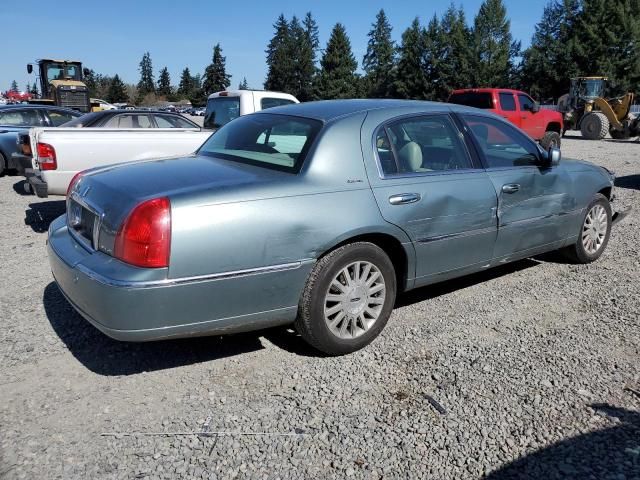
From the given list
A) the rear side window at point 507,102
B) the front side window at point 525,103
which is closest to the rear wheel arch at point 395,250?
the rear side window at point 507,102

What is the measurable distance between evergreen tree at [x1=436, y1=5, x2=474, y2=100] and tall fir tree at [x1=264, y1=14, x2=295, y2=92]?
35.1 m

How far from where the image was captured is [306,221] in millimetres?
3143

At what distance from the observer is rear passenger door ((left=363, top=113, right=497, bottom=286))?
3611mm

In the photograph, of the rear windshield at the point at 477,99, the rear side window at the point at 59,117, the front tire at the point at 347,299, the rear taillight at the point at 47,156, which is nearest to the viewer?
the front tire at the point at 347,299

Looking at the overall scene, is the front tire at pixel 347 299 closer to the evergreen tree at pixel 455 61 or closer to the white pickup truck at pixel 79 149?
the white pickup truck at pixel 79 149

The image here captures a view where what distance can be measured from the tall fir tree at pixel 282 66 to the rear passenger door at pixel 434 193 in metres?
100

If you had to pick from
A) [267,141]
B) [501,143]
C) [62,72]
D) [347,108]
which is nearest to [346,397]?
[267,141]

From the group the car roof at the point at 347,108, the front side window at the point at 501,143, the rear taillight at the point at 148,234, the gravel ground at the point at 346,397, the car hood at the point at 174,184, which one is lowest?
the gravel ground at the point at 346,397

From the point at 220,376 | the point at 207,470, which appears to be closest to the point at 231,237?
the point at 220,376

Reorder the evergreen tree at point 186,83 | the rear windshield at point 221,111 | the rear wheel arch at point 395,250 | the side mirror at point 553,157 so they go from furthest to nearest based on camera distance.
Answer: the evergreen tree at point 186,83 → the rear windshield at point 221,111 → the side mirror at point 553,157 → the rear wheel arch at point 395,250

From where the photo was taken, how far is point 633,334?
3871 mm

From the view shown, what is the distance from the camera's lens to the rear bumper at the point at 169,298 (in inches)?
110

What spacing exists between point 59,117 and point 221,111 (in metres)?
5.08

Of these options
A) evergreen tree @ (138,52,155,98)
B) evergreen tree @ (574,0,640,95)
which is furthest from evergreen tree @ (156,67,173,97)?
evergreen tree @ (574,0,640,95)
